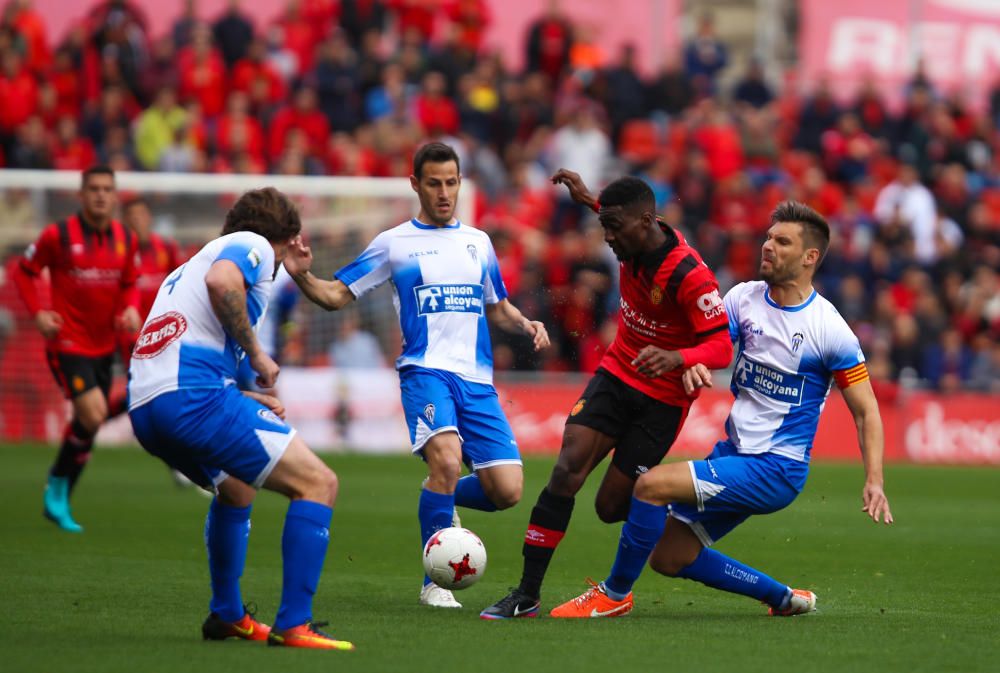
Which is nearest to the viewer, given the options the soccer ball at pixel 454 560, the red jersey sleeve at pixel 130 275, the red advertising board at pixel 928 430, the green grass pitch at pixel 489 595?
the green grass pitch at pixel 489 595

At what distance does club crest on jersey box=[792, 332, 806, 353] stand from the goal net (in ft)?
36.5

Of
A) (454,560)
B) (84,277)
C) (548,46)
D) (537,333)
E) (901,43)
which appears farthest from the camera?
(901,43)

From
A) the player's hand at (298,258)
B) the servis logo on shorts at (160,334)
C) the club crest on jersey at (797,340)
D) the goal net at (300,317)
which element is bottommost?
the goal net at (300,317)

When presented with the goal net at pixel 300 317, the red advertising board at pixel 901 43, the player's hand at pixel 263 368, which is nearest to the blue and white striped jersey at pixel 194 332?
the player's hand at pixel 263 368

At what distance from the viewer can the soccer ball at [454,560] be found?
8.19 m

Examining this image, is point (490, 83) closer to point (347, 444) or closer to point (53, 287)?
point (347, 444)

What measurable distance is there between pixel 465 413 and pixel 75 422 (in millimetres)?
4742

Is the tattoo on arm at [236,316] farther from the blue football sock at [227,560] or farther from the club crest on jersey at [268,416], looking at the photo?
the blue football sock at [227,560]

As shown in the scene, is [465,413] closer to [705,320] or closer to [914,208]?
[705,320]

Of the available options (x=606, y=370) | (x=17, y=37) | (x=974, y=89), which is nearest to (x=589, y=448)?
(x=606, y=370)

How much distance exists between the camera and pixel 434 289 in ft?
30.3

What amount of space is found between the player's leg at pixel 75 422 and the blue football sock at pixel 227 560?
4.86 meters

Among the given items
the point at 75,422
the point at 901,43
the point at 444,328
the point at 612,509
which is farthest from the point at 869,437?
the point at 901,43

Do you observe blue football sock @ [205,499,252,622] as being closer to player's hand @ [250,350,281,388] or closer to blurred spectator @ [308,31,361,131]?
player's hand @ [250,350,281,388]
